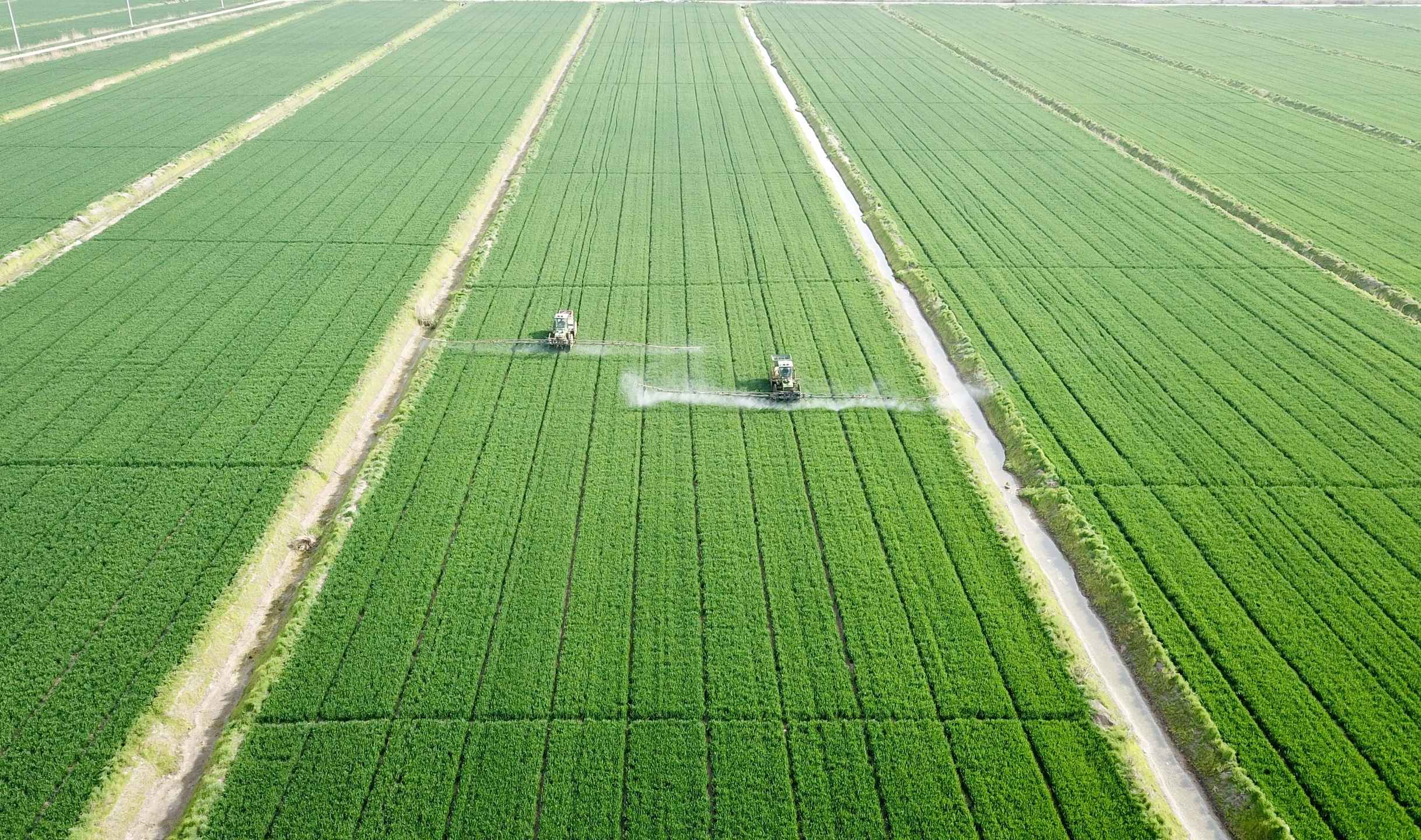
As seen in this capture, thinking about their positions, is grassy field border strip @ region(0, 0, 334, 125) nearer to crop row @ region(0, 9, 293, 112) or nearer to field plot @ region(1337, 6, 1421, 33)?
crop row @ region(0, 9, 293, 112)

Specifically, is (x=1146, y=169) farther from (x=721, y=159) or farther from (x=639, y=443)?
(x=639, y=443)

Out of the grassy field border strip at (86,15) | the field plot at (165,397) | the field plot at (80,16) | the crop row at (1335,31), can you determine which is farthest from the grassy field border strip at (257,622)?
the crop row at (1335,31)

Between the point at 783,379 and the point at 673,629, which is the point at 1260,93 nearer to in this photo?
the point at 783,379

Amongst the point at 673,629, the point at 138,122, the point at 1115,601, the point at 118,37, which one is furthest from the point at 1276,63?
the point at 118,37

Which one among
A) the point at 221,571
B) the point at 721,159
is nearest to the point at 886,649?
the point at 221,571

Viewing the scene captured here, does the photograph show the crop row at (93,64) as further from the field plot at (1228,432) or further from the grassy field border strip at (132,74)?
the field plot at (1228,432)

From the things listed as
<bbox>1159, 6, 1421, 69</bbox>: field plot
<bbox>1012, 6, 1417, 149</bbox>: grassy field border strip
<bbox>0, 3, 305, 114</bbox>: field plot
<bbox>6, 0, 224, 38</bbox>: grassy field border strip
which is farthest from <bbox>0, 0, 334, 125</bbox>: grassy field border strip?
<bbox>1159, 6, 1421, 69</bbox>: field plot

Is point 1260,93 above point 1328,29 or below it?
below
